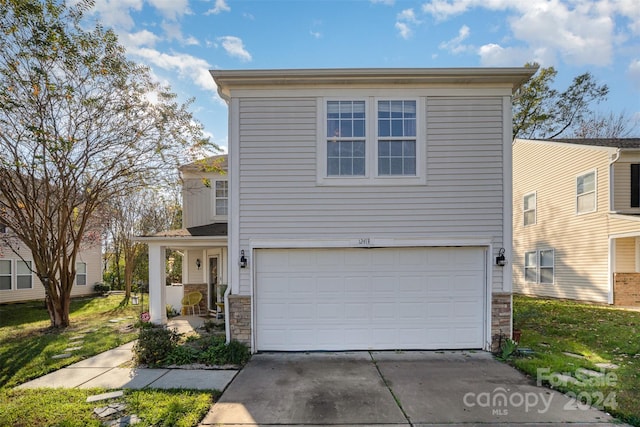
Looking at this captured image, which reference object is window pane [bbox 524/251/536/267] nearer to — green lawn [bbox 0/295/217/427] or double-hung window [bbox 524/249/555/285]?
double-hung window [bbox 524/249/555/285]

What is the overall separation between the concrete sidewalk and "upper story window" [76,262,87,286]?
14495 millimetres

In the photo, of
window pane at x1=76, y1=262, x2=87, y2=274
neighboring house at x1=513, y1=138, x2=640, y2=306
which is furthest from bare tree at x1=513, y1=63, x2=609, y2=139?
window pane at x1=76, y1=262, x2=87, y2=274

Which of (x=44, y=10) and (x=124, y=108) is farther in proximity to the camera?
(x=124, y=108)

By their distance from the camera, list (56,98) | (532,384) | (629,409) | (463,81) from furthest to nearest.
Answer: (56,98)
(463,81)
(532,384)
(629,409)

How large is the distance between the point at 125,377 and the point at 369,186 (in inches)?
212

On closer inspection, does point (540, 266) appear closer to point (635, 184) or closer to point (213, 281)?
point (635, 184)

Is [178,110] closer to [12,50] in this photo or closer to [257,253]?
[12,50]

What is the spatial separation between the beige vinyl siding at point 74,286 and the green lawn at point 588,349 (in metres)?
17.7

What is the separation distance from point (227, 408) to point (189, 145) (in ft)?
25.7

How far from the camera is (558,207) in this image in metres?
13.7

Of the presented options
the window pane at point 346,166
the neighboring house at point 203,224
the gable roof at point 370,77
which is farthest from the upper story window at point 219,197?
the window pane at point 346,166

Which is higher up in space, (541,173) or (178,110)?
(178,110)

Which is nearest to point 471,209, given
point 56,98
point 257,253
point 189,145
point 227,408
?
point 257,253

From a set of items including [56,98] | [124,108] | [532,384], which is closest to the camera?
[532,384]
